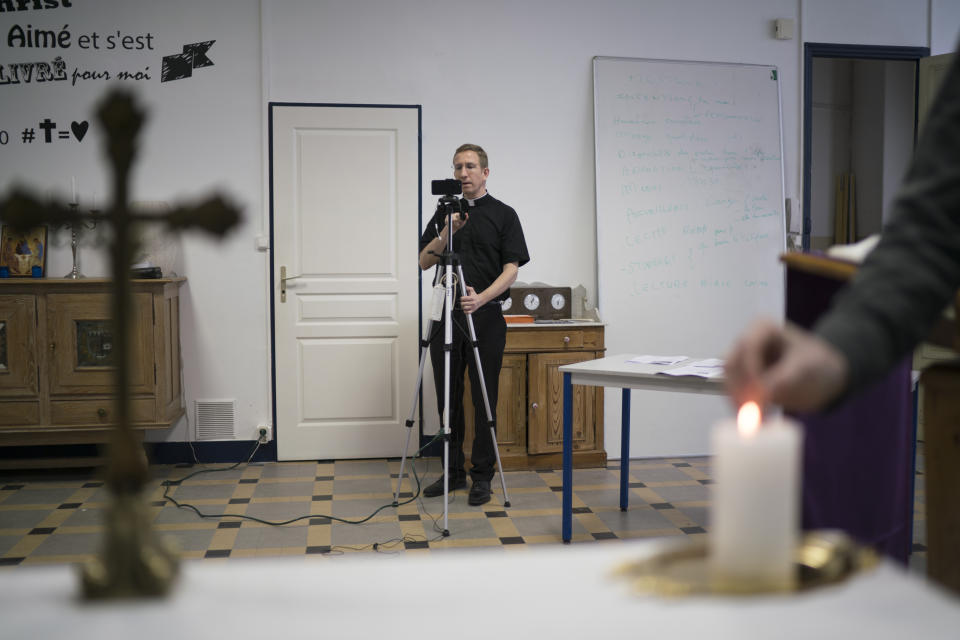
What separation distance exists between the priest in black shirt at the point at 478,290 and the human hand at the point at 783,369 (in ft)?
11.0

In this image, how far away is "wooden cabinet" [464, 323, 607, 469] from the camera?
15.4 feet

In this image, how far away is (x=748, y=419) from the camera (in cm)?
62

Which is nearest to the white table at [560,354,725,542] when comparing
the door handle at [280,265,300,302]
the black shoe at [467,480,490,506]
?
the black shoe at [467,480,490,506]

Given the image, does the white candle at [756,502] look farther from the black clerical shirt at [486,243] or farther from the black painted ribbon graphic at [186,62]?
the black painted ribbon graphic at [186,62]

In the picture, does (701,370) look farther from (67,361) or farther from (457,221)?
(67,361)

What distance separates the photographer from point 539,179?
507 centimetres

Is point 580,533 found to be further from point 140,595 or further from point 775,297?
point 140,595

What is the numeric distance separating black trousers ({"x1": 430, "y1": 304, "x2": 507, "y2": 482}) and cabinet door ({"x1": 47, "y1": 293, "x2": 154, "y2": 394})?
1.65 m

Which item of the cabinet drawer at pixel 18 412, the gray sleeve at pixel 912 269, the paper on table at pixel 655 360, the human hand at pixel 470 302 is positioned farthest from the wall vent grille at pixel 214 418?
the gray sleeve at pixel 912 269

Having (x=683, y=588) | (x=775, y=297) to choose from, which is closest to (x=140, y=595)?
(x=683, y=588)

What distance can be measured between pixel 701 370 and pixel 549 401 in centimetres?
161

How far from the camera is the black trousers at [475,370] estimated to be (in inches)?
162

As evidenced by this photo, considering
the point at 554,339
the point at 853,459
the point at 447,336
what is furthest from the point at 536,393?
the point at 853,459

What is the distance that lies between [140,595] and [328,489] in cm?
376
